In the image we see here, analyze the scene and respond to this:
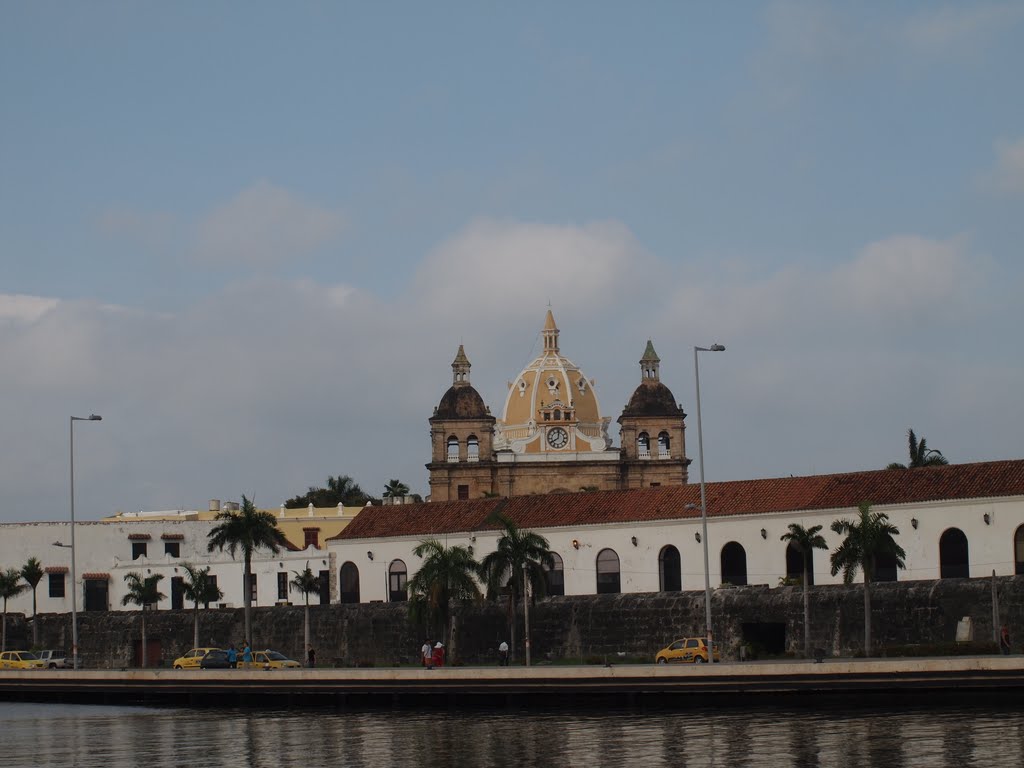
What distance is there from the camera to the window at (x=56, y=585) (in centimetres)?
Result: 8556

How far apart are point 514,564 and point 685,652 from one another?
818cm

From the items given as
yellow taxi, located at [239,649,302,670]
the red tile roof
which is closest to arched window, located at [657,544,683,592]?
the red tile roof

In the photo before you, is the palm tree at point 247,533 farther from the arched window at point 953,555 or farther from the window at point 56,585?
the arched window at point 953,555

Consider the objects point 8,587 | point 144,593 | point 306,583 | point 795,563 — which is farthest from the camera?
point 8,587

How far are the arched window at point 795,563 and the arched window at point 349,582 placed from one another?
2012 cm

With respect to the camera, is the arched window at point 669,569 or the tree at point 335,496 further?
the tree at point 335,496

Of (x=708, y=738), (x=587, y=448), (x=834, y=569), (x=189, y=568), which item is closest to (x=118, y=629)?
(x=189, y=568)

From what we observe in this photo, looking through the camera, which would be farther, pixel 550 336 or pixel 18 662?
pixel 550 336

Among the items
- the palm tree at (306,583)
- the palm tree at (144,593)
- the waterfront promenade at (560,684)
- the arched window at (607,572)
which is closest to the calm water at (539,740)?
the waterfront promenade at (560,684)

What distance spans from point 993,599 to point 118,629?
3928 cm

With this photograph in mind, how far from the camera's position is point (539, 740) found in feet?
127

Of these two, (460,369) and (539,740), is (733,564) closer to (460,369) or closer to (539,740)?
(539,740)

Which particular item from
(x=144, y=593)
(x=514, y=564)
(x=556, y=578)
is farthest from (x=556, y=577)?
(x=144, y=593)

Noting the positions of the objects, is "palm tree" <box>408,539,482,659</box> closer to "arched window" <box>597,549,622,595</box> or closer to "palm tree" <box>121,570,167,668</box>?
"arched window" <box>597,549,622,595</box>
